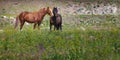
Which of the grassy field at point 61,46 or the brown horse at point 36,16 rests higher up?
the grassy field at point 61,46

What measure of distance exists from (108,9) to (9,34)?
26.7 metres

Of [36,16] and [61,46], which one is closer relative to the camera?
[61,46]

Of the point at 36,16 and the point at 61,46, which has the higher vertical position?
the point at 61,46

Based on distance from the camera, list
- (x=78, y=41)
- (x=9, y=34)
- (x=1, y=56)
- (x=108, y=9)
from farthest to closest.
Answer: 1. (x=108, y=9)
2. (x=9, y=34)
3. (x=78, y=41)
4. (x=1, y=56)

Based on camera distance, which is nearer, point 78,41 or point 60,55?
point 60,55

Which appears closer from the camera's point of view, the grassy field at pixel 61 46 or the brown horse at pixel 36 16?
the grassy field at pixel 61 46

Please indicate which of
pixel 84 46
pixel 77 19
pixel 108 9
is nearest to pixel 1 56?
pixel 84 46

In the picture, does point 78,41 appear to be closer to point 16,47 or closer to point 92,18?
point 16,47

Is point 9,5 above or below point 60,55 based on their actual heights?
below

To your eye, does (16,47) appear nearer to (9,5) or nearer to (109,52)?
(109,52)

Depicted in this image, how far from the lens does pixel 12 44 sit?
1281cm

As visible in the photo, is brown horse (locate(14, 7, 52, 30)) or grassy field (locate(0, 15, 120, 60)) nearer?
grassy field (locate(0, 15, 120, 60))

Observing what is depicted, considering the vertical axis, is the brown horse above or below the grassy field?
below

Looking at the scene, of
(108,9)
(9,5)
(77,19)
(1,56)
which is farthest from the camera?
(9,5)
